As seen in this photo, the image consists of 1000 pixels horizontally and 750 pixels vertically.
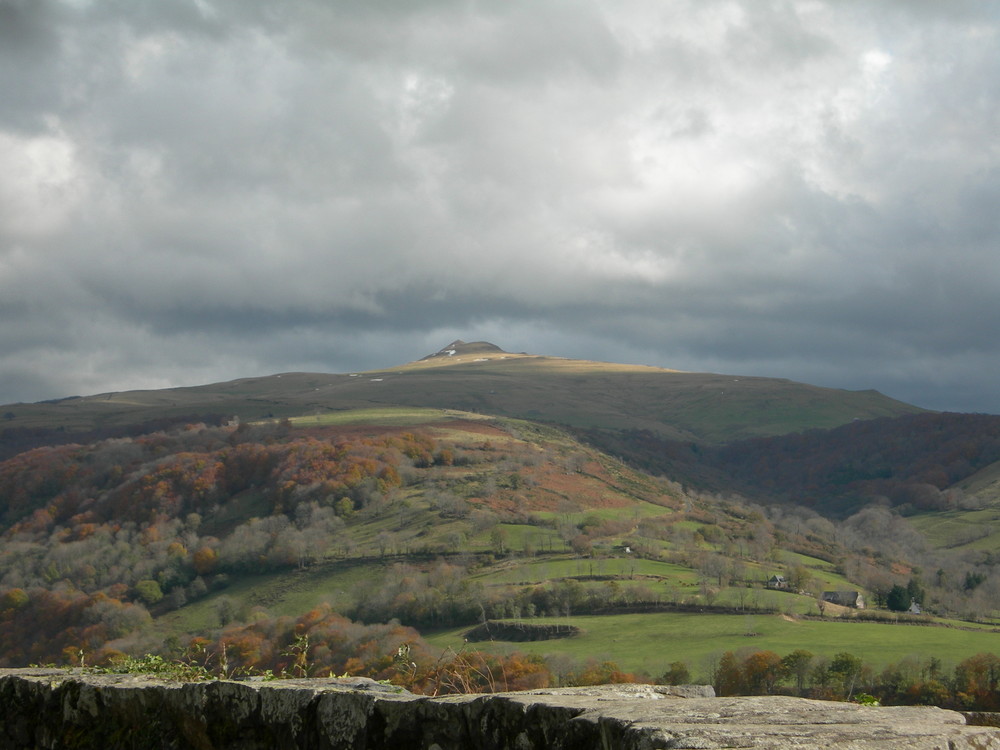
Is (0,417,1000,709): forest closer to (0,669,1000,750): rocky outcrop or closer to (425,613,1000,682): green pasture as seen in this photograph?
(425,613,1000,682): green pasture

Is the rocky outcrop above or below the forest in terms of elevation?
above

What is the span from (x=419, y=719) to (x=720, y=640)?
103 meters

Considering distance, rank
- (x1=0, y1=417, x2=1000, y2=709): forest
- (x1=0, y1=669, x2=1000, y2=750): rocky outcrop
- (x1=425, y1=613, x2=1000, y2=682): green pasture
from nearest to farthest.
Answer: (x1=0, y1=669, x2=1000, y2=750): rocky outcrop < (x1=0, y1=417, x2=1000, y2=709): forest < (x1=425, y1=613, x2=1000, y2=682): green pasture

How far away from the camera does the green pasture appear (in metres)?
93.1

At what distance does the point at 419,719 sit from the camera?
20.3 ft

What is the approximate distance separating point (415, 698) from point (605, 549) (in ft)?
489

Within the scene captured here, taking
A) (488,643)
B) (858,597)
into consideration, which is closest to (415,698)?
(488,643)

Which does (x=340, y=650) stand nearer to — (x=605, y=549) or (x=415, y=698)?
(x=605, y=549)

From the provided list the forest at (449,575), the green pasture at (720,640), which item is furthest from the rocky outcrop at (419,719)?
the green pasture at (720,640)

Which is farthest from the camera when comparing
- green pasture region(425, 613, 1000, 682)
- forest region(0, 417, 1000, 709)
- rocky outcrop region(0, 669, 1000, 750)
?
green pasture region(425, 613, 1000, 682)

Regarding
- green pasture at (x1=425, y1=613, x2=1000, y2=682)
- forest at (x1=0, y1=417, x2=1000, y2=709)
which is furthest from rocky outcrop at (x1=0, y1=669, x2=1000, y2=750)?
green pasture at (x1=425, y1=613, x2=1000, y2=682)

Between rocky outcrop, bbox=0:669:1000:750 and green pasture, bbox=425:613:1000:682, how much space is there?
81889mm

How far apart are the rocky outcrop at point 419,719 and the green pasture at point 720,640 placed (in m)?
81.9

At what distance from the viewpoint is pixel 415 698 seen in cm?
634
